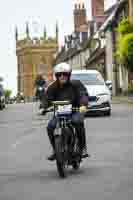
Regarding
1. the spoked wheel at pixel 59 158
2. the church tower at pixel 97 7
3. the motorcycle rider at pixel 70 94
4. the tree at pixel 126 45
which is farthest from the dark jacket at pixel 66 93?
the church tower at pixel 97 7

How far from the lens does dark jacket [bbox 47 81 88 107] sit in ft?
40.6

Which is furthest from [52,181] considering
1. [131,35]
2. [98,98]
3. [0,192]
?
[131,35]

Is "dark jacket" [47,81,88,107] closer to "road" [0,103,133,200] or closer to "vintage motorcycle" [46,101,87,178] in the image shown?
"vintage motorcycle" [46,101,87,178]

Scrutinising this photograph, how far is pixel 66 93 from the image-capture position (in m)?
12.4

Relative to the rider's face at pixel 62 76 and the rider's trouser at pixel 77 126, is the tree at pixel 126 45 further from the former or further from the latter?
the rider's face at pixel 62 76

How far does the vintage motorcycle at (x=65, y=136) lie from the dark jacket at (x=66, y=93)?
14cm

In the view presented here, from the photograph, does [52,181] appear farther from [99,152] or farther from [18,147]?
[18,147]

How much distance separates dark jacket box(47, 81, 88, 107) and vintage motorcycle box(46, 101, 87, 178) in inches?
5.5

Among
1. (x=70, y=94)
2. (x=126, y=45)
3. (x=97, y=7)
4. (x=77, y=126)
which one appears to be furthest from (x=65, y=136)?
(x=97, y=7)

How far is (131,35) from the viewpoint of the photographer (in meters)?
55.7

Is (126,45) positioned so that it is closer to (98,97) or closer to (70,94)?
(98,97)

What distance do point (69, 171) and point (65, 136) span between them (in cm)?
81

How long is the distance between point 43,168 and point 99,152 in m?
2.86

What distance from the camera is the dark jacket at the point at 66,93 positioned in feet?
40.6
